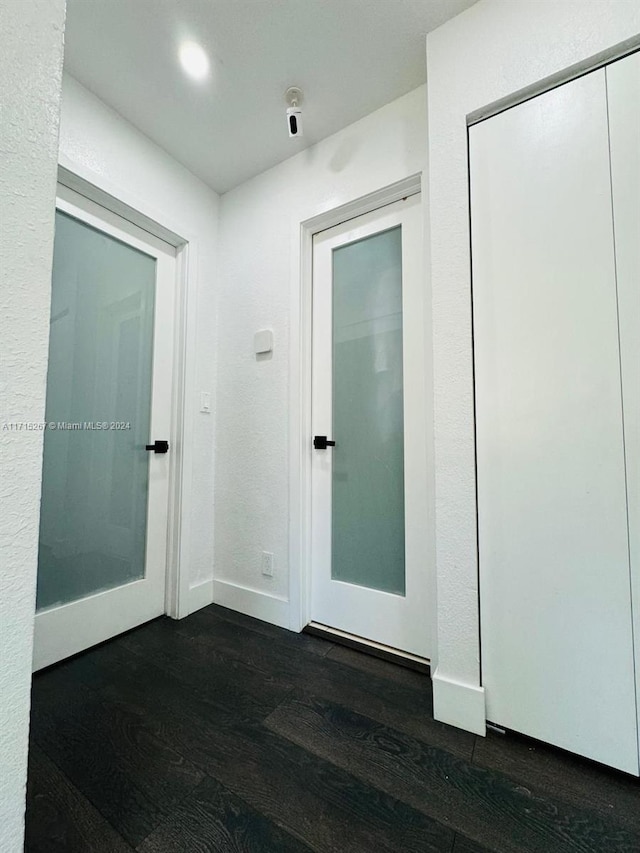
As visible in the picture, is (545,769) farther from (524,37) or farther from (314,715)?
(524,37)

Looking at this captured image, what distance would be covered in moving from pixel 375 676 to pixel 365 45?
8.53ft

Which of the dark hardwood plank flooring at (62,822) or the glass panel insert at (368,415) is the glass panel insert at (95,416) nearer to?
the dark hardwood plank flooring at (62,822)

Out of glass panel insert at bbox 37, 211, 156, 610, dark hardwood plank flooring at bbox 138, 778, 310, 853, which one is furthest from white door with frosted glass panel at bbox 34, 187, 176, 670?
dark hardwood plank flooring at bbox 138, 778, 310, 853

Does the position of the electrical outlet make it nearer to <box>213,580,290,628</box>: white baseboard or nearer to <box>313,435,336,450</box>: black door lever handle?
<box>213,580,290,628</box>: white baseboard

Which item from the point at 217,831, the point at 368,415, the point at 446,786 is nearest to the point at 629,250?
the point at 368,415

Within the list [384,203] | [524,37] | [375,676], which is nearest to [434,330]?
[384,203]

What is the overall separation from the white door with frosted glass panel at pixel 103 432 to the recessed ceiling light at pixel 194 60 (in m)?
0.74

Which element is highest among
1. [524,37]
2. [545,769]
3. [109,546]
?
[524,37]

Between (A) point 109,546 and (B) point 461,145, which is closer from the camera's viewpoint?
(B) point 461,145

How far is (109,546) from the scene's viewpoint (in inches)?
69.6

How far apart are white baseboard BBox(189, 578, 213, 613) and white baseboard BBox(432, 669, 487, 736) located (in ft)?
4.46

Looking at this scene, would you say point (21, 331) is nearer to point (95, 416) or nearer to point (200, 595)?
point (95, 416)

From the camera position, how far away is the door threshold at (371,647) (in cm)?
152

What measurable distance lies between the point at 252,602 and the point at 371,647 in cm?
69
